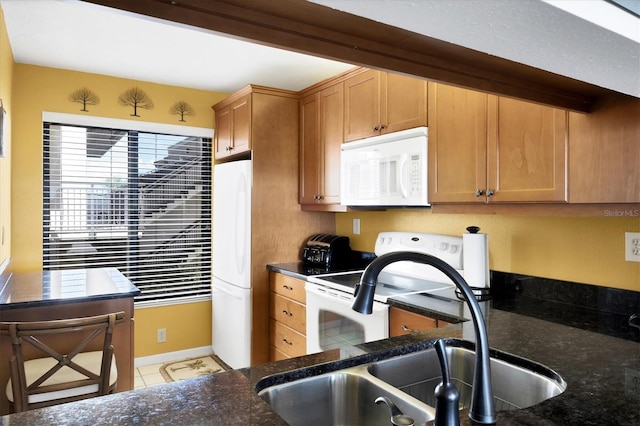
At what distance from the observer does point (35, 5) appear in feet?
7.82

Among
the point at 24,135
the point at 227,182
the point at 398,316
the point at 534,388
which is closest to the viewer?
the point at 534,388

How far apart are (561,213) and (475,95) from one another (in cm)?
71

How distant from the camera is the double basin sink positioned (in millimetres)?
1082

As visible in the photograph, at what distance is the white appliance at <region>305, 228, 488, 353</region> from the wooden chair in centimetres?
123

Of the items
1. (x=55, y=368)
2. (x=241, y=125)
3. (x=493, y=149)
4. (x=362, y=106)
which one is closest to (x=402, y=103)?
(x=362, y=106)

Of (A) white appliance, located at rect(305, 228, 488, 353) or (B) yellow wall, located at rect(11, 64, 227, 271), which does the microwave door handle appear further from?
(B) yellow wall, located at rect(11, 64, 227, 271)

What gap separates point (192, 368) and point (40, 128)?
2337mm

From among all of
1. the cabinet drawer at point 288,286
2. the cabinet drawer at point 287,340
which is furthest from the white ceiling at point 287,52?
the cabinet drawer at point 287,340

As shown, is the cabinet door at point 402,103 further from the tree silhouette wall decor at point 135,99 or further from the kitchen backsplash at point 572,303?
the tree silhouette wall decor at point 135,99

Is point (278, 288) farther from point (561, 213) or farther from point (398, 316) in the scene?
point (561, 213)

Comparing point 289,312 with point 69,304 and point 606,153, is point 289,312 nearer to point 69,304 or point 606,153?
point 69,304

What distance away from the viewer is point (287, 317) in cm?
325

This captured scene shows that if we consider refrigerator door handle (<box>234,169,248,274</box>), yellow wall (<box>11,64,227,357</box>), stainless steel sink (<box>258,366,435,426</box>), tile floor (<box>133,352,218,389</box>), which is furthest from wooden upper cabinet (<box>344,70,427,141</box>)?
tile floor (<box>133,352,218,389</box>)

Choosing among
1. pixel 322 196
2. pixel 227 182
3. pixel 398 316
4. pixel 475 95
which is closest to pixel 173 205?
pixel 227 182
